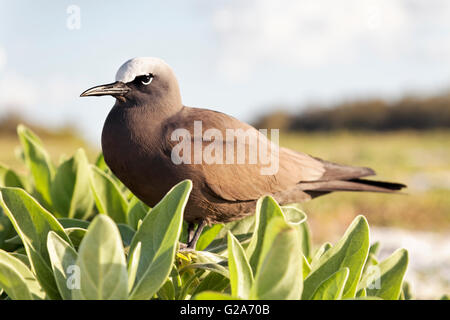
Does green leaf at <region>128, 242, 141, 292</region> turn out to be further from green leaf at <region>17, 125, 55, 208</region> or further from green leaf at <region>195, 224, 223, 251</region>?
green leaf at <region>17, 125, 55, 208</region>

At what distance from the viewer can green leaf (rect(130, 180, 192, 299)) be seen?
1.09m

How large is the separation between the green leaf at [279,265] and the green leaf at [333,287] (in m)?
0.11

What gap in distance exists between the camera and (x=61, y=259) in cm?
117

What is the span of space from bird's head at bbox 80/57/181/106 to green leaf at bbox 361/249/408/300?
3.13ft

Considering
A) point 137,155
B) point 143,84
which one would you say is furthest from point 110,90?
point 137,155

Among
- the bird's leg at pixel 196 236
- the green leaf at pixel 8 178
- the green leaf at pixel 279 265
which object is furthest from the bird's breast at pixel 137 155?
the green leaf at pixel 8 178

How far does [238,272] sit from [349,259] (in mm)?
352

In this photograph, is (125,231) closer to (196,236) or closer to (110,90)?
(196,236)

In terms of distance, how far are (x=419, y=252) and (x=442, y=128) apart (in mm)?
14954

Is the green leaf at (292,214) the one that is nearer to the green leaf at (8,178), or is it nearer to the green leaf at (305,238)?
the green leaf at (305,238)
